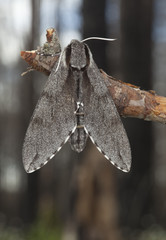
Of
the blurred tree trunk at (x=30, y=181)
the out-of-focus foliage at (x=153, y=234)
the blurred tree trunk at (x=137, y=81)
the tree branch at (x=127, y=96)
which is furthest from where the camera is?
the blurred tree trunk at (x=30, y=181)

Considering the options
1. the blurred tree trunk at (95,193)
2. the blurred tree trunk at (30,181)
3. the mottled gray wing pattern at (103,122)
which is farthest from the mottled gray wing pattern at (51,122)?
the blurred tree trunk at (30,181)

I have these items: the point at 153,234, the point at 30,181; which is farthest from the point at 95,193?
the point at 30,181

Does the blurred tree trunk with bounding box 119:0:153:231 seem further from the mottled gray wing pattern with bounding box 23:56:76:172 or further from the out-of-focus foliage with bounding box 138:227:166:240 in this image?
the mottled gray wing pattern with bounding box 23:56:76:172

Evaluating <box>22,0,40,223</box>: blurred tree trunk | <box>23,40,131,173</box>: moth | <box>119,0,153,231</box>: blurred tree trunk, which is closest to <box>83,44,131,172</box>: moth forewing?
A: <box>23,40,131,173</box>: moth

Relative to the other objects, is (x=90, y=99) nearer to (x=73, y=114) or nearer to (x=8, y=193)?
(x=73, y=114)

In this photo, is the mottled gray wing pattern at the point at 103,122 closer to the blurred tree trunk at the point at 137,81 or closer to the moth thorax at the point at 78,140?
the moth thorax at the point at 78,140

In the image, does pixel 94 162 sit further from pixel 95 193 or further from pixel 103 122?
pixel 103 122
